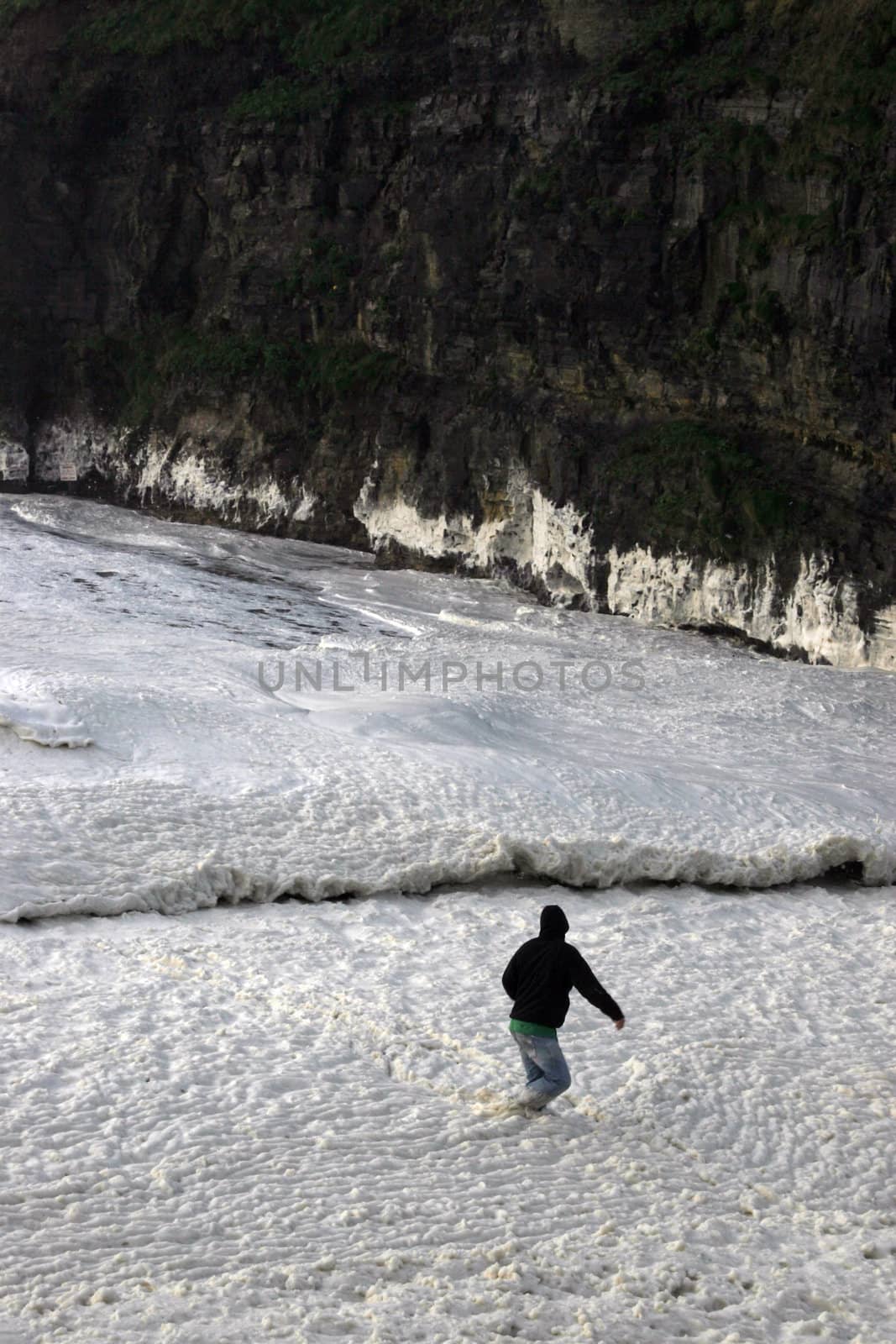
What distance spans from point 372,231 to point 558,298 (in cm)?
909

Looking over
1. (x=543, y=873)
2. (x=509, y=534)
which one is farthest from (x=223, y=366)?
(x=543, y=873)

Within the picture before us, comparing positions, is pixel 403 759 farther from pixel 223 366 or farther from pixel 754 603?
pixel 223 366

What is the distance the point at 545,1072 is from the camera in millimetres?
11117

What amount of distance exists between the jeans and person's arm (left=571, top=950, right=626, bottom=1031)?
0.48 meters

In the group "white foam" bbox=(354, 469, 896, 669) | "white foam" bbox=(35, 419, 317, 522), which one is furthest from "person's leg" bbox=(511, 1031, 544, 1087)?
"white foam" bbox=(35, 419, 317, 522)

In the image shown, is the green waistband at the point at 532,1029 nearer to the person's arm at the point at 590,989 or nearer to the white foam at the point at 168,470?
the person's arm at the point at 590,989

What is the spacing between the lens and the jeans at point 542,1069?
11.0 metres

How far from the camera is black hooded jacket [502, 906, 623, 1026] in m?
10.8

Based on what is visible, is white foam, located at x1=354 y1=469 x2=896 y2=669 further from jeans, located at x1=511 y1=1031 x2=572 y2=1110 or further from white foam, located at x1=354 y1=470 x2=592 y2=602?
jeans, located at x1=511 y1=1031 x2=572 y2=1110

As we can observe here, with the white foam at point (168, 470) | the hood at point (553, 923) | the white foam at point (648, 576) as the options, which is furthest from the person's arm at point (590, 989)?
the white foam at point (168, 470)

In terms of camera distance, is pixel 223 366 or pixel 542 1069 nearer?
pixel 542 1069

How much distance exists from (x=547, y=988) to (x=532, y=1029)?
356mm

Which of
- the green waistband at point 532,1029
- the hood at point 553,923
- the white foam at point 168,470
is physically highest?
the white foam at point 168,470

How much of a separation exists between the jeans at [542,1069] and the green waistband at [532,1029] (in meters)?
0.04
